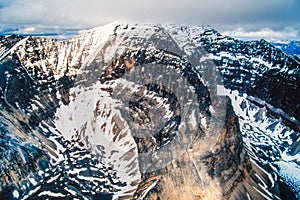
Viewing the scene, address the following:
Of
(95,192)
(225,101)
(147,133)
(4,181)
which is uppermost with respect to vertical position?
(225,101)

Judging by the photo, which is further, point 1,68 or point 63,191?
point 1,68

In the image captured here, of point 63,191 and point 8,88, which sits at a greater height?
point 8,88

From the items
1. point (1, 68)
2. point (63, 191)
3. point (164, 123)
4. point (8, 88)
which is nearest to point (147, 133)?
point (164, 123)

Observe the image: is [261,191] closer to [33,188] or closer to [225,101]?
[225,101]

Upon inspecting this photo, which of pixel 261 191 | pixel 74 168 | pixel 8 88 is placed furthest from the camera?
pixel 8 88

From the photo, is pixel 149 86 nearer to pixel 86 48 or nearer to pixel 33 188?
pixel 86 48

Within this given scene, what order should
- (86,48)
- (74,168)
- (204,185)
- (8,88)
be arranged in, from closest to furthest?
(204,185)
(74,168)
(8,88)
(86,48)
